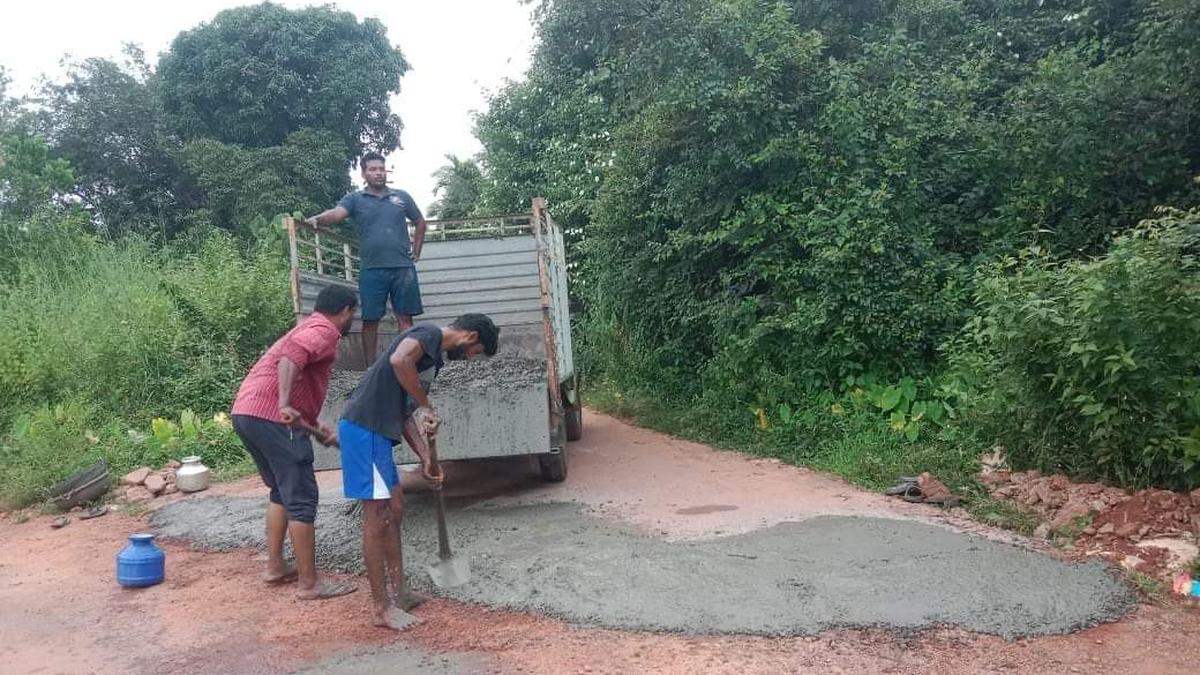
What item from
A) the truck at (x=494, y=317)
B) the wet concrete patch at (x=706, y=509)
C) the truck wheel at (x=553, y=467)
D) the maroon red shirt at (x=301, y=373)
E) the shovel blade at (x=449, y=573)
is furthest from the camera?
the truck wheel at (x=553, y=467)

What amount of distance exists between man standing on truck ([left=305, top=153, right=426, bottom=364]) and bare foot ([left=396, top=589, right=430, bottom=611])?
233 centimetres

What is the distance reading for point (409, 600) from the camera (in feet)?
13.0

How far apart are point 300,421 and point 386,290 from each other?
6.32 ft

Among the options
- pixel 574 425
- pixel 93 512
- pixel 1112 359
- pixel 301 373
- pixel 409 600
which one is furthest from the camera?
pixel 574 425

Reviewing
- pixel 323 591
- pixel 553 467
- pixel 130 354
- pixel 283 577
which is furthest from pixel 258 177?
pixel 323 591

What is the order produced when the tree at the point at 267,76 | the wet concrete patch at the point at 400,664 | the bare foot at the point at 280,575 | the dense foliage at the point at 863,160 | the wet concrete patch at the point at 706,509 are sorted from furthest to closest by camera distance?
the tree at the point at 267,76 < the dense foliage at the point at 863,160 < the wet concrete patch at the point at 706,509 < the bare foot at the point at 280,575 < the wet concrete patch at the point at 400,664

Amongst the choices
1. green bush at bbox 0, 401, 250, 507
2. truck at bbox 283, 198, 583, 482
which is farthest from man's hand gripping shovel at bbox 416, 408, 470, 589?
green bush at bbox 0, 401, 250, 507

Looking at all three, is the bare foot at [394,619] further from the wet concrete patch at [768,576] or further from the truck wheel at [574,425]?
the truck wheel at [574,425]

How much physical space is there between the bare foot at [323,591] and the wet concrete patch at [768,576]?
381 millimetres

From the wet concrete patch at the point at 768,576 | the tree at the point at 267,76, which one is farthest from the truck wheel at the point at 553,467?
the tree at the point at 267,76

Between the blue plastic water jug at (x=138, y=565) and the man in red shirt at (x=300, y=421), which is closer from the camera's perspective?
the man in red shirt at (x=300, y=421)

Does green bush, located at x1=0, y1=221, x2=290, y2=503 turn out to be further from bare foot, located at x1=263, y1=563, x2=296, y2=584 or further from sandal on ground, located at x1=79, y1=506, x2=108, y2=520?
bare foot, located at x1=263, y1=563, x2=296, y2=584

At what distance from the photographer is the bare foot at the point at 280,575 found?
4508 millimetres

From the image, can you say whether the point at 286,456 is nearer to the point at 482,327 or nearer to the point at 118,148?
the point at 482,327
